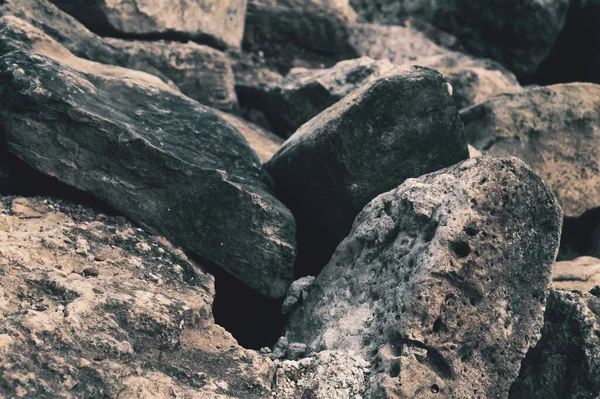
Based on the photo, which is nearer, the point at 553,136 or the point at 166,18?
the point at 553,136

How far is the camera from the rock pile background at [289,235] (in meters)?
2.83

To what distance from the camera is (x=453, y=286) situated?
292 cm

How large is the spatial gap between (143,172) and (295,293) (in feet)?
3.15

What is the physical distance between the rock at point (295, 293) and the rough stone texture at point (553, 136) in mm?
1829

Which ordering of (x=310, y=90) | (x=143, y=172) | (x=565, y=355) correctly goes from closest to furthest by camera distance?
1. (x=565, y=355)
2. (x=143, y=172)
3. (x=310, y=90)

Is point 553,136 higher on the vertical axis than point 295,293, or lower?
higher

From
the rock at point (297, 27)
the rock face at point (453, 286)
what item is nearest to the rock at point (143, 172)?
the rock face at point (453, 286)

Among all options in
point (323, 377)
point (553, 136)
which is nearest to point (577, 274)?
point (553, 136)

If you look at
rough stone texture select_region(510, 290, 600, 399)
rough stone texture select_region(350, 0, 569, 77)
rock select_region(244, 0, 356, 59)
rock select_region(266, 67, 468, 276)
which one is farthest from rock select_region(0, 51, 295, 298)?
rough stone texture select_region(350, 0, 569, 77)

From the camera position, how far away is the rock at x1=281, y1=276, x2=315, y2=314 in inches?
143

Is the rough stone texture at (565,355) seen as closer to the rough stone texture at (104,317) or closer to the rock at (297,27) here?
the rough stone texture at (104,317)

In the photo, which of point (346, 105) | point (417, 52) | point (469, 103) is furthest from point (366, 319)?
point (417, 52)

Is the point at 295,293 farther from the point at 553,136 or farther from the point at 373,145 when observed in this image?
the point at 553,136

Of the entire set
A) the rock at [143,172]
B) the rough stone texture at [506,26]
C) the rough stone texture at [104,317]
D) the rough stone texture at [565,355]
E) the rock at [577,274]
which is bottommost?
the rough stone texture at [104,317]
